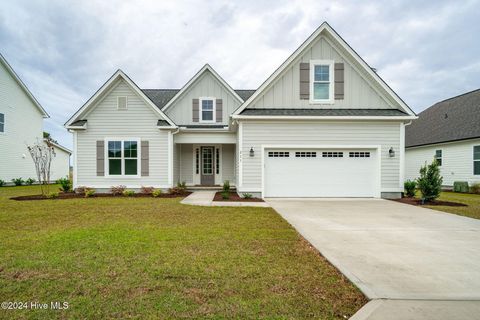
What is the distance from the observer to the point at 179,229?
556cm

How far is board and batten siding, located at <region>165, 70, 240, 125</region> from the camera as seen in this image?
15.8 m

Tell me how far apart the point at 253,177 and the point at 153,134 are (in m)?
5.82

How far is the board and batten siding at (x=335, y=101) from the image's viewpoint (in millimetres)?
11438

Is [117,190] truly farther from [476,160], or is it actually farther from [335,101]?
[476,160]

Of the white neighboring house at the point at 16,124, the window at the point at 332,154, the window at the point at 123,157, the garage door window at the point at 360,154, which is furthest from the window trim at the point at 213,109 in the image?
the white neighboring house at the point at 16,124

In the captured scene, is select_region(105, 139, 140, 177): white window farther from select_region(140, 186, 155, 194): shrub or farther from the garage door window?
the garage door window

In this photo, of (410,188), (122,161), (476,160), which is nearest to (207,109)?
(122,161)

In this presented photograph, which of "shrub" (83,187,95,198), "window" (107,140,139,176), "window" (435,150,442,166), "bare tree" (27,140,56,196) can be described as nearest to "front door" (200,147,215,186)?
"window" (107,140,139,176)

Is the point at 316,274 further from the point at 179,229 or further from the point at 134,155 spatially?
the point at 134,155

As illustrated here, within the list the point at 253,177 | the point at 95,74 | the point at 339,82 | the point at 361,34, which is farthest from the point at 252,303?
the point at 95,74

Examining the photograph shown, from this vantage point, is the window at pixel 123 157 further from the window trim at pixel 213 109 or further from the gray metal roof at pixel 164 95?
the gray metal roof at pixel 164 95

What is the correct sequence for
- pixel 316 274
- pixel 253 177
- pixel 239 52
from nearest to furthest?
pixel 316 274, pixel 253 177, pixel 239 52

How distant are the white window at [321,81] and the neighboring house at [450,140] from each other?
8395 millimetres

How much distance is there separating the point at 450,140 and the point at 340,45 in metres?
12.1
